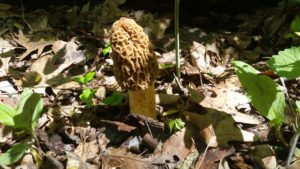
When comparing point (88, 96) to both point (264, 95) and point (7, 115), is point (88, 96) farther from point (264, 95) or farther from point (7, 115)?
point (264, 95)

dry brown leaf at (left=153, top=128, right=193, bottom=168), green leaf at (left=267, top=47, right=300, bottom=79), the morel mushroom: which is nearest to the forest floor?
dry brown leaf at (left=153, top=128, right=193, bottom=168)

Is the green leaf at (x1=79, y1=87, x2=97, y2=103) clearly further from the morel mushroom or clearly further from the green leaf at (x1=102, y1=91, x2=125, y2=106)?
the morel mushroom

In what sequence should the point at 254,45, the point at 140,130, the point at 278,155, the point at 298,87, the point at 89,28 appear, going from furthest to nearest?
the point at 89,28, the point at 254,45, the point at 298,87, the point at 140,130, the point at 278,155

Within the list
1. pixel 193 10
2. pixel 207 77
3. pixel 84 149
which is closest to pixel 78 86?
pixel 84 149

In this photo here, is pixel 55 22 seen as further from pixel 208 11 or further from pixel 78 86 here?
pixel 208 11

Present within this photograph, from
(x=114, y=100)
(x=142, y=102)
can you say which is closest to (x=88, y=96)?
(x=114, y=100)

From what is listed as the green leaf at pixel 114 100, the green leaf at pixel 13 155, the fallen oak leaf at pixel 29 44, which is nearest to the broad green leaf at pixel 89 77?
the green leaf at pixel 114 100

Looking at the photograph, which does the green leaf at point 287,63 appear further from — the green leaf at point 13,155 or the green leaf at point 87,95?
the green leaf at point 13,155
